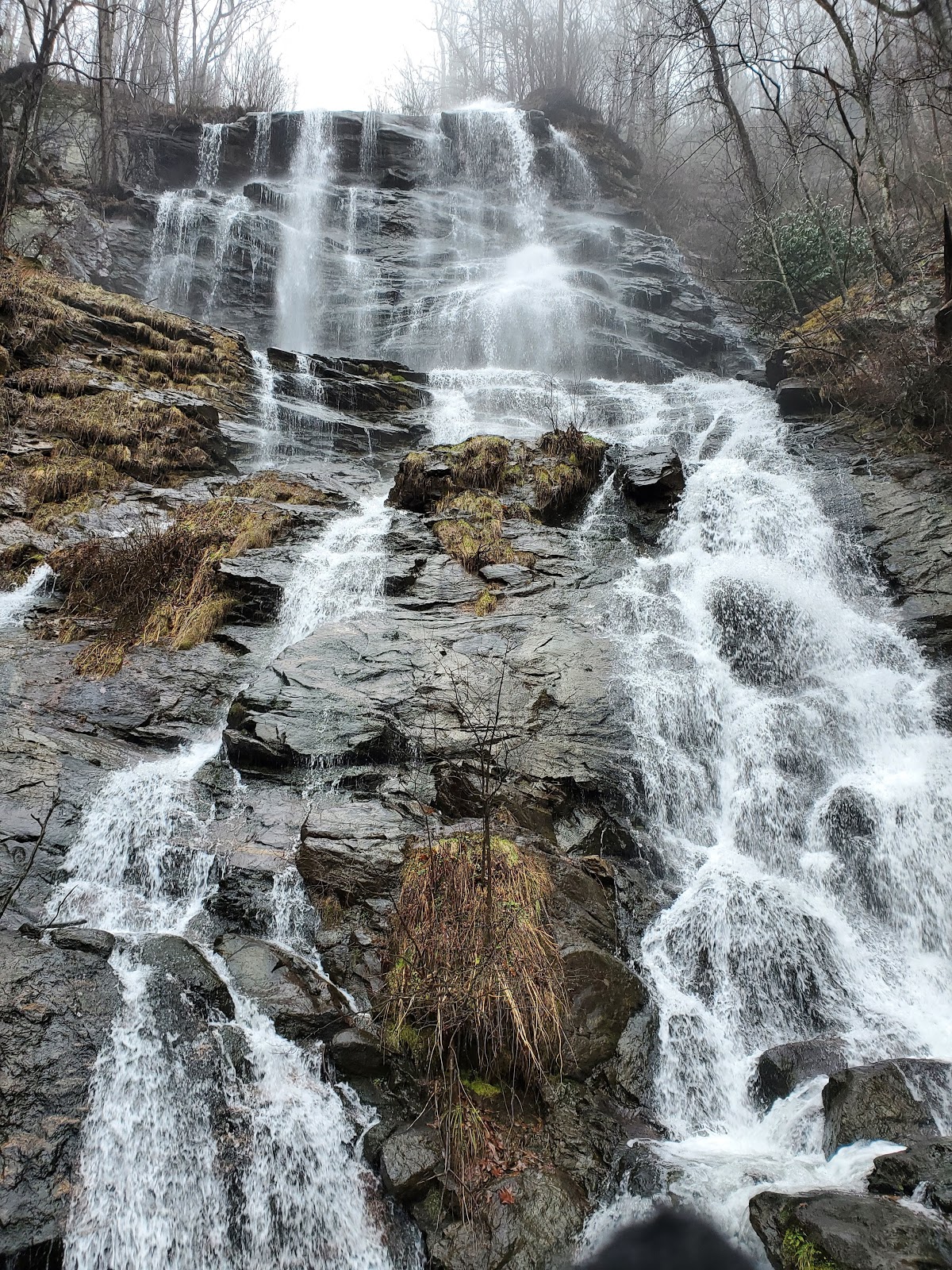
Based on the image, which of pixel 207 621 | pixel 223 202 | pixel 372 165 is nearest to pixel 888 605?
pixel 207 621

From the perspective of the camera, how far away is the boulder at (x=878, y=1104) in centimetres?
359

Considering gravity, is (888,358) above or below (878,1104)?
above

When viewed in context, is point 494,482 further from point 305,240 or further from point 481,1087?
point 305,240

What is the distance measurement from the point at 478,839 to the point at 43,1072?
2.48 metres

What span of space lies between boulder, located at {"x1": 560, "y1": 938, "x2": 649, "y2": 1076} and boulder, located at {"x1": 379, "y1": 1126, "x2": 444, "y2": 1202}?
34.2 inches

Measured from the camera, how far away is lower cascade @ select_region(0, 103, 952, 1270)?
134 inches

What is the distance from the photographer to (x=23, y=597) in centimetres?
771

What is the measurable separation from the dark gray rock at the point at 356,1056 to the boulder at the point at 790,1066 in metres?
2.17

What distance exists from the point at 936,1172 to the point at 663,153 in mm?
30099

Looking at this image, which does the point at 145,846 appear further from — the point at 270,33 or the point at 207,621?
the point at 270,33

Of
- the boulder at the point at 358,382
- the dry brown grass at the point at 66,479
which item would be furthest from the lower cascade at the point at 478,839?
the boulder at the point at 358,382

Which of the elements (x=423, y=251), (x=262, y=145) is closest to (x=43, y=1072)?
(x=423, y=251)

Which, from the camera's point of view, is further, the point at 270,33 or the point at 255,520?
the point at 270,33

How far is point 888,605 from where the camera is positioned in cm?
753
